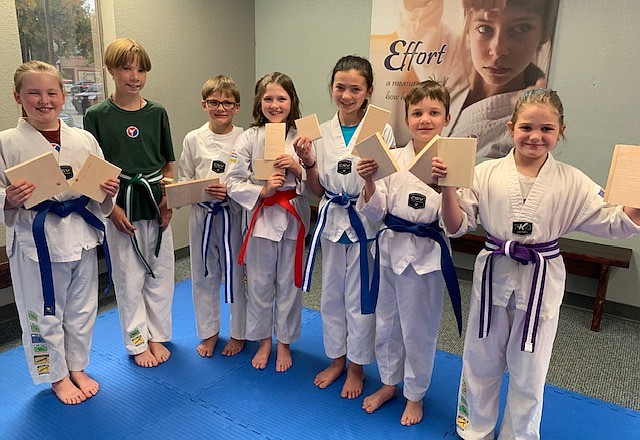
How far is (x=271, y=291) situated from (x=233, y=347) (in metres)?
0.46

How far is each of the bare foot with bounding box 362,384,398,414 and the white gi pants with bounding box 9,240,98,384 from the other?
1.41m

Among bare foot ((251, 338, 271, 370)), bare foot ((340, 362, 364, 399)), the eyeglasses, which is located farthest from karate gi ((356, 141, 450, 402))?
the eyeglasses

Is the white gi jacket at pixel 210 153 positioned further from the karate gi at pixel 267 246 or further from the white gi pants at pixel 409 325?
the white gi pants at pixel 409 325

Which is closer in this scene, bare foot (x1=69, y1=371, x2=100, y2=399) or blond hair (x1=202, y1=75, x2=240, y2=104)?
bare foot (x1=69, y1=371, x2=100, y2=399)

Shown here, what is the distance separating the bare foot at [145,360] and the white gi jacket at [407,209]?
149cm

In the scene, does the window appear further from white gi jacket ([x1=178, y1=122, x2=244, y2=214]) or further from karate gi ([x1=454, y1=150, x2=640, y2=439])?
karate gi ([x1=454, y1=150, x2=640, y2=439])

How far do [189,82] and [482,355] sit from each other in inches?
141

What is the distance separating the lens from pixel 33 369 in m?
2.21

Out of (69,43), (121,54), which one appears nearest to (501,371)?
(121,54)

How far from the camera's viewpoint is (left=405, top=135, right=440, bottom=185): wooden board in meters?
1.69

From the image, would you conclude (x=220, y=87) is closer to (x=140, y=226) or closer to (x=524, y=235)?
(x=140, y=226)

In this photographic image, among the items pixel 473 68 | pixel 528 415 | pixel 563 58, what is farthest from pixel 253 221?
pixel 563 58

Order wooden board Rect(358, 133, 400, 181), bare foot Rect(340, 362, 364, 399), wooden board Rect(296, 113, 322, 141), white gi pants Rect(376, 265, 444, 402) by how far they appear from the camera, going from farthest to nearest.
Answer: bare foot Rect(340, 362, 364, 399) < wooden board Rect(296, 113, 322, 141) < white gi pants Rect(376, 265, 444, 402) < wooden board Rect(358, 133, 400, 181)

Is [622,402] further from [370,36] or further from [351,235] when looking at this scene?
[370,36]
